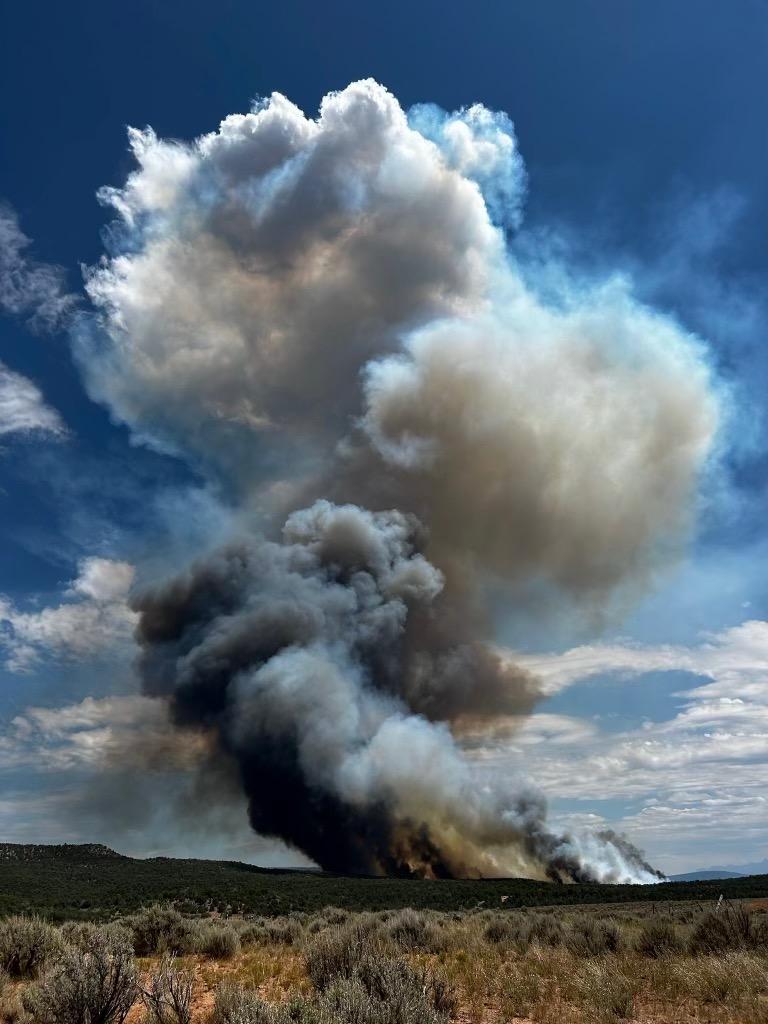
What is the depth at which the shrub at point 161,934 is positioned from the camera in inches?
785

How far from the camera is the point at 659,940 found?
17.2 meters

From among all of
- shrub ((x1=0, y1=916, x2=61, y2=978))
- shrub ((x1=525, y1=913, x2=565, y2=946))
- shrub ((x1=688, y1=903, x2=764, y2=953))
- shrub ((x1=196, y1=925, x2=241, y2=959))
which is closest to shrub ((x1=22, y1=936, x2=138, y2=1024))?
shrub ((x1=0, y1=916, x2=61, y2=978))

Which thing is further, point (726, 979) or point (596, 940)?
point (596, 940)

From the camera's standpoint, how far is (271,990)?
14000 mm

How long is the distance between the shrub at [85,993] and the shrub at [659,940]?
1231 cm

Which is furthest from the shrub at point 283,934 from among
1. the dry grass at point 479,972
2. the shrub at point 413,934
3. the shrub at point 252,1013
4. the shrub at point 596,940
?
the shrub at point 252,1013

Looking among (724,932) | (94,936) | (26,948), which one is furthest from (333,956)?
(724,932)

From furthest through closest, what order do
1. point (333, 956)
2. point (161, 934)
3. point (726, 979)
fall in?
point (161, 934)
point (333, 956)
point (726, 979)

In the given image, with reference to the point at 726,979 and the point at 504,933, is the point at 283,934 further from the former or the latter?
the point at 726,979

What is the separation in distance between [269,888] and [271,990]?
56.3m

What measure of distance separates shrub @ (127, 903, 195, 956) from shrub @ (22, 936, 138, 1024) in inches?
376

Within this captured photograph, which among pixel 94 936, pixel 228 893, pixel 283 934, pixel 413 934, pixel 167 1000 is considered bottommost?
pixel 228 893

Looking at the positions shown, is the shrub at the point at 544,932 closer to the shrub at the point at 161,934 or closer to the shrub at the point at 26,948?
the shrub at the point at 161,934

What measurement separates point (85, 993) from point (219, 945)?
A: 34.9 feet
